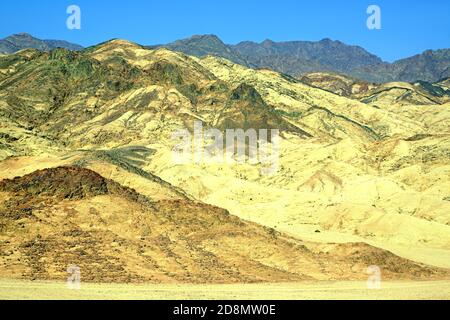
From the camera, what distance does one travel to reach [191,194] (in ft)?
259

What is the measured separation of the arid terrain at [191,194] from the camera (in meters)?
38.0

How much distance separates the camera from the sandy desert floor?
101 ft

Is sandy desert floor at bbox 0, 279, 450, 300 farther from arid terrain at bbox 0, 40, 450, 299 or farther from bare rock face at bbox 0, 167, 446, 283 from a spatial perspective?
bare rock face at bbox 0, 167, 446, 283

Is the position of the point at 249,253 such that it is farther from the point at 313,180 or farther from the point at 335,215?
the point at 313,180

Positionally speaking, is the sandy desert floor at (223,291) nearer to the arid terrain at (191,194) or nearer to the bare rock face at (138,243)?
the arid terrain at (191,194)

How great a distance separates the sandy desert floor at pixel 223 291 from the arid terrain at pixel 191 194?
0.51ft

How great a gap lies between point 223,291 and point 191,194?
4531 cm

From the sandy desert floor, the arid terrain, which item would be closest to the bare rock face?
the arid terrain

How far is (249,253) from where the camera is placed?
144 ft

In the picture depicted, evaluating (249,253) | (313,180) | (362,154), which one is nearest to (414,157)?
(362,154)

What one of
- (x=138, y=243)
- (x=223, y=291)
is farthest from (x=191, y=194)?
(x=223, y=291)

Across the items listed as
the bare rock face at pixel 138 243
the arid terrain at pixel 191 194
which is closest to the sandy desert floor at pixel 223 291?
the arid terrain at pixel 191 194

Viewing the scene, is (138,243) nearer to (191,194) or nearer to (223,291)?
(223,291)

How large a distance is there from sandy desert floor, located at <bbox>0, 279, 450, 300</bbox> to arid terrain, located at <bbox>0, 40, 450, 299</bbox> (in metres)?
0.16
